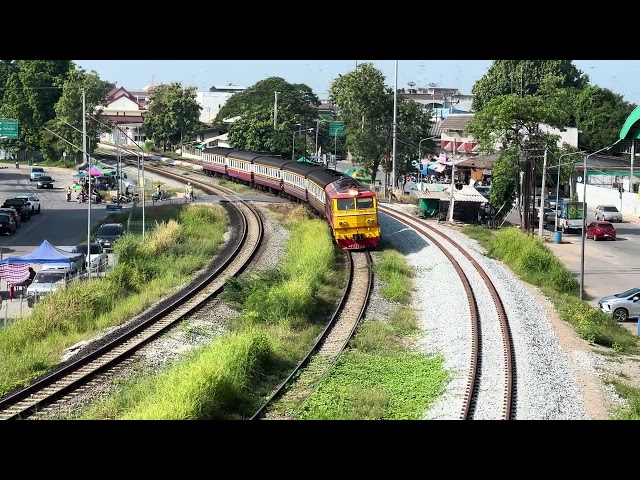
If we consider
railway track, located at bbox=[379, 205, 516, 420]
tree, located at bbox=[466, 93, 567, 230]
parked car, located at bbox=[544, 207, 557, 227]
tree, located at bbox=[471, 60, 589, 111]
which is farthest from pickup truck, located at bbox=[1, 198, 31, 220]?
tree, located at bbox=[471, 60, 589, 111]

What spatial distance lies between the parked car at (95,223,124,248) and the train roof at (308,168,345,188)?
24.3ft

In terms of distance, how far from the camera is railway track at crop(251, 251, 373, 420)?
43.0 ft

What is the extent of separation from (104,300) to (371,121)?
32642mm

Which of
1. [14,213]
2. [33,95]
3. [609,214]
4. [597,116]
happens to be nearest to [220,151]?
[14,213]

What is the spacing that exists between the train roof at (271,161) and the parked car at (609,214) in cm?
1670

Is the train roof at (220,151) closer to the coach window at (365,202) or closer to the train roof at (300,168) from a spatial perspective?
the train roof at (300,168)

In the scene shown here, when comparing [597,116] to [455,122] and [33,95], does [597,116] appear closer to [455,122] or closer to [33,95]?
[455,122]

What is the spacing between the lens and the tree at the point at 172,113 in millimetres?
81000

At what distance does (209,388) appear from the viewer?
1234 cm

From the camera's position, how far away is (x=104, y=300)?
20781mm

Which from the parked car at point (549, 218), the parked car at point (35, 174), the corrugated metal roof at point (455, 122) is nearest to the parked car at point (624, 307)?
the parked car at point (549, 218)

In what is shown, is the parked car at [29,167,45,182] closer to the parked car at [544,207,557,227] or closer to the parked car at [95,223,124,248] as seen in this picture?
the parked car at [95,223,124,248]

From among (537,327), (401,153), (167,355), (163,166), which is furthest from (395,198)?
(167,355)
